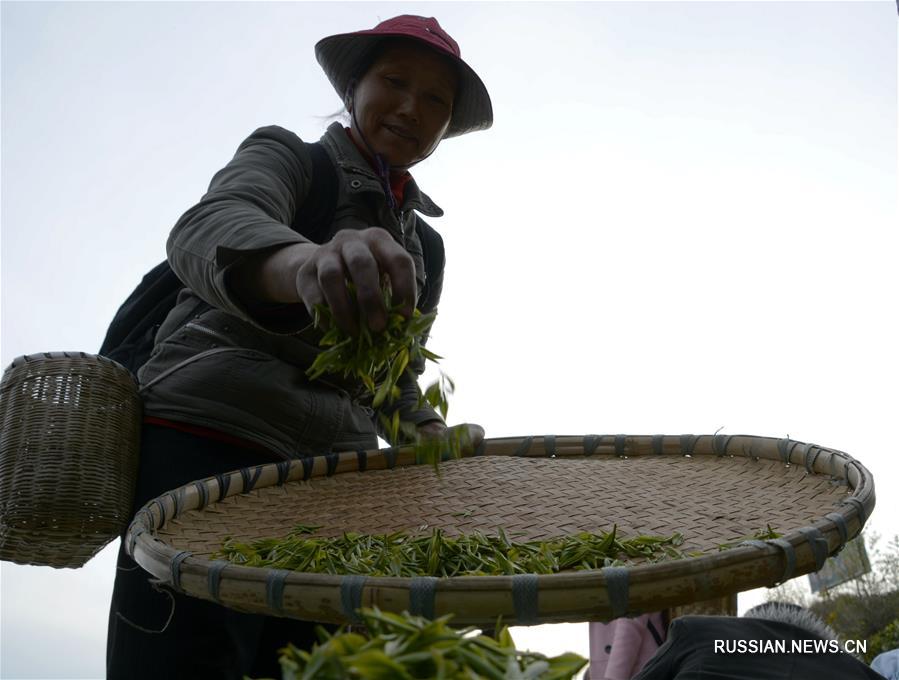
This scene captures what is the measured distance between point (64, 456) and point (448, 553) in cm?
106

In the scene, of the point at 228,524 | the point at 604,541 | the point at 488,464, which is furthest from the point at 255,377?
the point at 604,541

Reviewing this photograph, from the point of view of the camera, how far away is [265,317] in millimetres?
Result: 1762

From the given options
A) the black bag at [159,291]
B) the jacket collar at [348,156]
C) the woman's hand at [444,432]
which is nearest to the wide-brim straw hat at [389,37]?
the jacket collar at [348,156]

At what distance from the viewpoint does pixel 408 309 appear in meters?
1.34

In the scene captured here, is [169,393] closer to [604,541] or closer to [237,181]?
[237,181]

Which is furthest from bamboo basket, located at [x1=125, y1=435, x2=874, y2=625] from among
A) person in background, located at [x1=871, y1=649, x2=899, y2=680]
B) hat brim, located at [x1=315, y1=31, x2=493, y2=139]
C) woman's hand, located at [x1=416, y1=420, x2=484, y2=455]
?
person in background, located at [x1=871, y1=649, x2=899, y2=680]

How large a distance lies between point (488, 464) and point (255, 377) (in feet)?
2.23

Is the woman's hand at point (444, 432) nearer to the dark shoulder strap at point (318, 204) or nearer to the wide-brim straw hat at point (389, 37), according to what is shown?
the dark shoulder strap at point (318, 204)

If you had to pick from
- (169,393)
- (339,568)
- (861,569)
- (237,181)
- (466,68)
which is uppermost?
(466,68)

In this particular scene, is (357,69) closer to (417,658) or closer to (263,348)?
(263,348)

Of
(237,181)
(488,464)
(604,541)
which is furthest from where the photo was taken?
(488,464)

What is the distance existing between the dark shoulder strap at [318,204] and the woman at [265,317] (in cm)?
2

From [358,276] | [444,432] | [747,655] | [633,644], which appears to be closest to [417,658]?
[358,276]

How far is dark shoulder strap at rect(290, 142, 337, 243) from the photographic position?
2.24 meters
